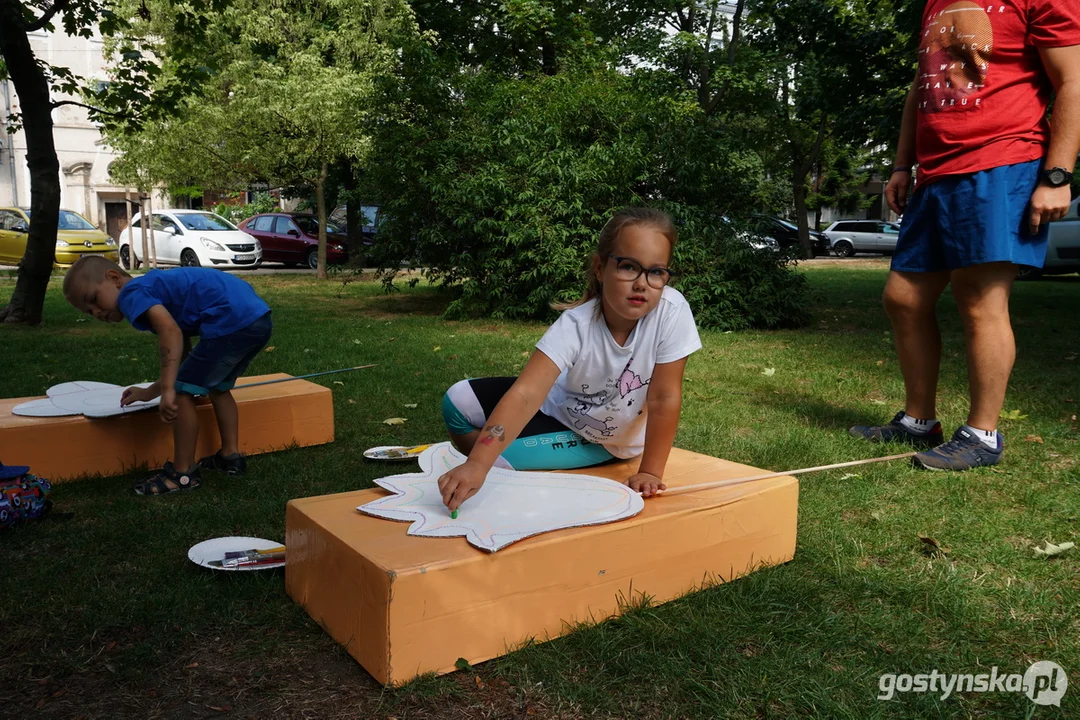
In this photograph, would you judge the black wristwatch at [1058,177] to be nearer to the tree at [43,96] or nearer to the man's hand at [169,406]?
the man's hand at [169,406]

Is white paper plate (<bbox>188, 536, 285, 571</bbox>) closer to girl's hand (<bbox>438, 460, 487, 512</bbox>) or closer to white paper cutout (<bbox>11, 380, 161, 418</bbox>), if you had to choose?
girl's hand (<bbox>438, 460, 487, 512</bbox>)

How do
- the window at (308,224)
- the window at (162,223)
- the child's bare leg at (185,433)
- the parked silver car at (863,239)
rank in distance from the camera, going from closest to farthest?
the child's bare leg at (185,433)
the window at (162,223)
the window at (308,224)
the parked silver car at (863,239)

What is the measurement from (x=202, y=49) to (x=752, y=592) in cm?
909

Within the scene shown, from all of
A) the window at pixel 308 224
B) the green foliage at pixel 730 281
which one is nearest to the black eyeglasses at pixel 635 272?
the green foliage at pixel 730 281

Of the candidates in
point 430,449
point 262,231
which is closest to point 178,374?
point 430,449

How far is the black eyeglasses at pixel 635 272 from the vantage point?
2.57 metres

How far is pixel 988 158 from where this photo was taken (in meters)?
3.36

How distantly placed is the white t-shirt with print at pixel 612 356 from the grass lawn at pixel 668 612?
641 millimetres

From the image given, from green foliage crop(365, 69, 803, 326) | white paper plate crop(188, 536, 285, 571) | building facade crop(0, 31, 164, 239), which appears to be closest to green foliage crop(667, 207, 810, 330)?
green foliage crop(365, 69, 803, 326)

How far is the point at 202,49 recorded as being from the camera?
9.35 meters

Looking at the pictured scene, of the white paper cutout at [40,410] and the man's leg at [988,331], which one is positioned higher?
the man's leg at [988,331]

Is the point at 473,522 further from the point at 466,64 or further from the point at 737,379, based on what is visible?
the point at 466,64

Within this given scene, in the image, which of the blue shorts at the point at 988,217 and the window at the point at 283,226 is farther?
the window at the point at 283,226

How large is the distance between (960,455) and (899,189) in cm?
131
